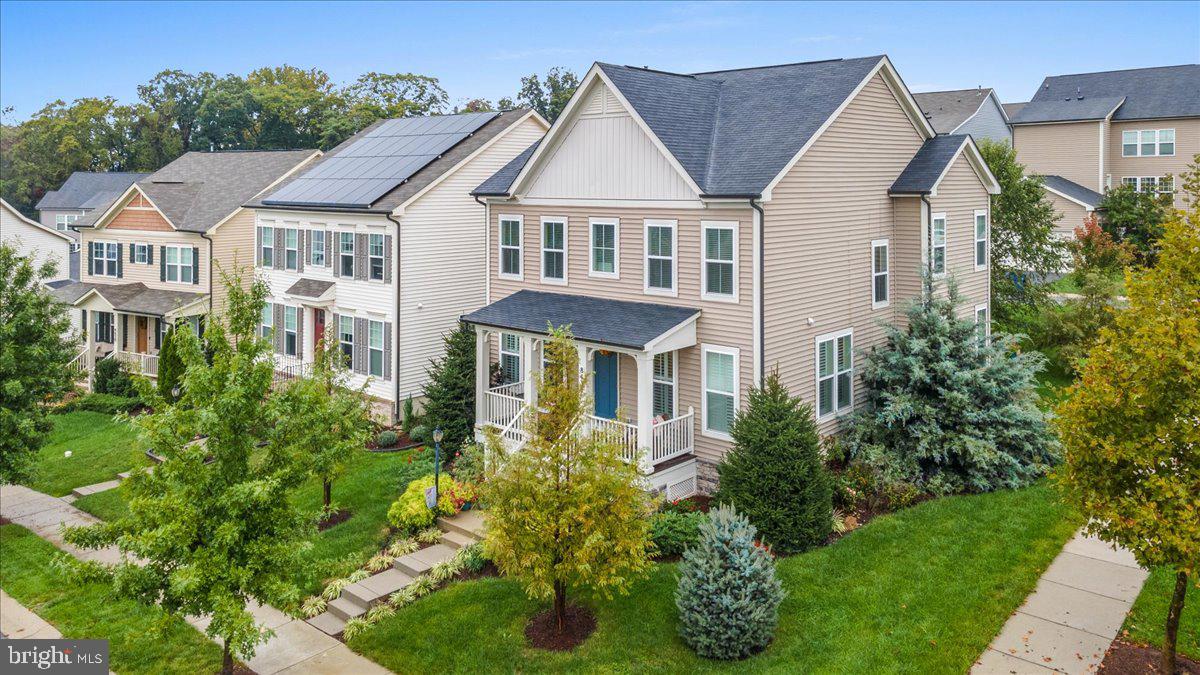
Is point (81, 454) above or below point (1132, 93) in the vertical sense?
below

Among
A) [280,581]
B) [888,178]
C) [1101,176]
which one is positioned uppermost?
[1101,176]

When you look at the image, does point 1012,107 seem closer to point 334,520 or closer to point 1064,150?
point 1064,150

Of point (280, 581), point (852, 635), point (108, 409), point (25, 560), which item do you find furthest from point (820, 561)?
point (108, 409)

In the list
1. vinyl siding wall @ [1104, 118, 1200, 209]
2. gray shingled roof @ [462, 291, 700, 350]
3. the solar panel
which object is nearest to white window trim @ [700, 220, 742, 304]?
gray shingled roof @ [462, 291, 700, 350]

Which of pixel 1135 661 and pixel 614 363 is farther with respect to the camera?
pixel 614 363

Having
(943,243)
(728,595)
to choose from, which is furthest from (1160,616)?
(943,243)

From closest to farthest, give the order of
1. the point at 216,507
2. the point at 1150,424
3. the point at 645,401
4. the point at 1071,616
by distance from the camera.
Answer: the point at 1150,424, the point at 216,507, the point at 1071,616, the point at 645,401

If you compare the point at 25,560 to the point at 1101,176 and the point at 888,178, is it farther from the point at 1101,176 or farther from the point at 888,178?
the point at 1101,176
